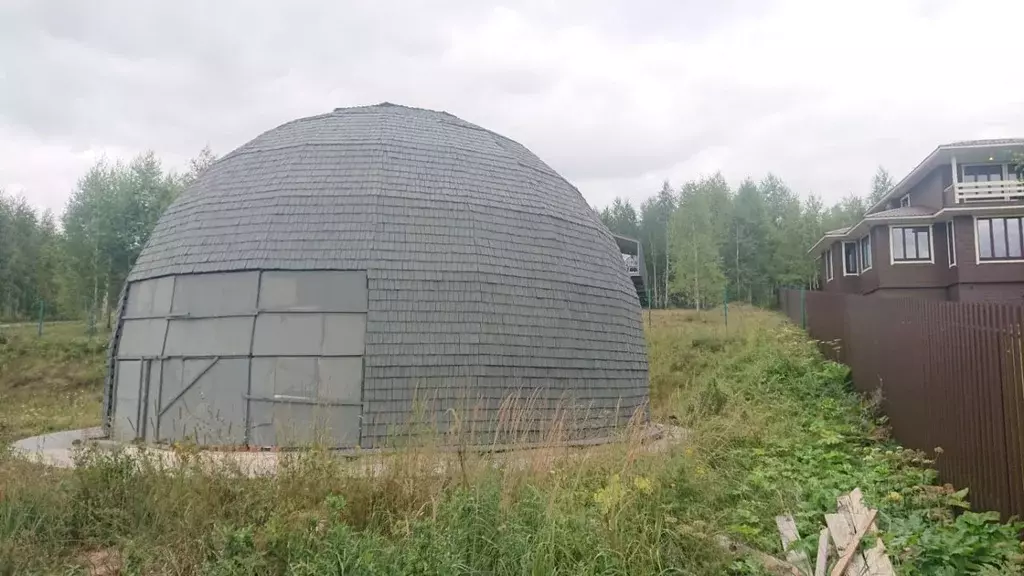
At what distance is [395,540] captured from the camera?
16.5 ft

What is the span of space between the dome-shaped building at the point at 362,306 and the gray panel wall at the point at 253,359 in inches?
1.0

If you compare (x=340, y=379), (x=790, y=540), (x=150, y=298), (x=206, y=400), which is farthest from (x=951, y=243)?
(x=150, y=298)

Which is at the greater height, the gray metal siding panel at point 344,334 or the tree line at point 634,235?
the tree line at point 634,235

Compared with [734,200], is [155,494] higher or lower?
lower

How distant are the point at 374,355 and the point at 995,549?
771cm

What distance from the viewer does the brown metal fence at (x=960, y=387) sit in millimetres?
5062

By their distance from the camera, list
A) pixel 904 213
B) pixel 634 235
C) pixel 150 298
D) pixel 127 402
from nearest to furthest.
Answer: pixel 127 402 → pixel 150 298 → pixel 904 213 → pixel 634 235

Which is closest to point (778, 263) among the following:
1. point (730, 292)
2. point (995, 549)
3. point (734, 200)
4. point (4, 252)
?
point (730, 292)

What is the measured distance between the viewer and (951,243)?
2314 centimetres

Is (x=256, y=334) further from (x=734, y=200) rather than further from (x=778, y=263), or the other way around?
(x=734, y=200)

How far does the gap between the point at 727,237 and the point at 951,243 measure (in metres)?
25.5

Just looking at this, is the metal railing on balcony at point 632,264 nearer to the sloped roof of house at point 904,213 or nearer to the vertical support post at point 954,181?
the sloped roof of house at point 904,213

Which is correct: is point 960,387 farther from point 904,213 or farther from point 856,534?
point 904,213

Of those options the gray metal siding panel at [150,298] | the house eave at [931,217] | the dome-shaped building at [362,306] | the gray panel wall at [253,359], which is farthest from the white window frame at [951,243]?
the gray metal siding panel at [150,298]
